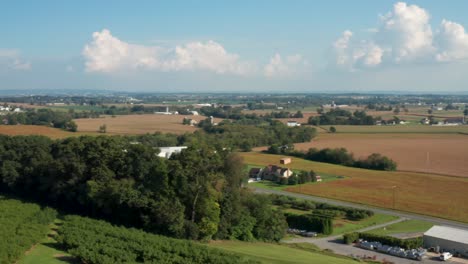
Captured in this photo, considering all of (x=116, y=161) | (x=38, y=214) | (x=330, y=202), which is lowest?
(x=330, y=202)

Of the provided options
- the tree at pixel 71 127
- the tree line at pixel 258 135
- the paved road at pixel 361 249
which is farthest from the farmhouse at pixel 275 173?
the tree at pixel 71 127

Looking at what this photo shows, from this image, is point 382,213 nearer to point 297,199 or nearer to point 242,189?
point 297,199

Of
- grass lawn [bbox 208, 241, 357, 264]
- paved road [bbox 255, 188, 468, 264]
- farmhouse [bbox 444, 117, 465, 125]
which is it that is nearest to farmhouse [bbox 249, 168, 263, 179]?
paved road [bbox 255, 188, 468, 264]

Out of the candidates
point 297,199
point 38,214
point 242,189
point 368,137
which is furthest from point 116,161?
point 368,137

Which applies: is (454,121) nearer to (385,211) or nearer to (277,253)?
(385,211)

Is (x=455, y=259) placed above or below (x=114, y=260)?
below

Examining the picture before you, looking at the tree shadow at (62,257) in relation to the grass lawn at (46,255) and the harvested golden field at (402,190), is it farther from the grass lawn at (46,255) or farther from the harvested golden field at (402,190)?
the harvested golden field at (402,190)
